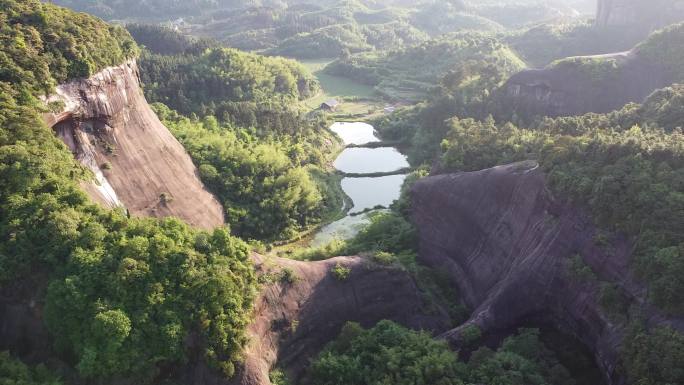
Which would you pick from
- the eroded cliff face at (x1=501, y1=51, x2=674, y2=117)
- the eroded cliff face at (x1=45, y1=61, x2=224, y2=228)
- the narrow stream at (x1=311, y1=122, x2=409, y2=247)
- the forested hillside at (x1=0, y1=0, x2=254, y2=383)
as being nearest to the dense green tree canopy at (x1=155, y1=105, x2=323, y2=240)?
the eroded cliff face at (x1=45, y1=61, x2=224, y2=228)

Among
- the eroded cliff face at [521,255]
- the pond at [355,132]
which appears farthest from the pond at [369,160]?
the eroded cliff face at [521,255]

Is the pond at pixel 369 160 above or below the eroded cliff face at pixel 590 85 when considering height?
below

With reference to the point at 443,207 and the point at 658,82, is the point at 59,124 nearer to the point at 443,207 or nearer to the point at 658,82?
the point at 443,207

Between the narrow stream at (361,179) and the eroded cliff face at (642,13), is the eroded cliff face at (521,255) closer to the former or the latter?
the narrow stream at (361,179)

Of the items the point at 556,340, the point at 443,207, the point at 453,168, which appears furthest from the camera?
the point at 453,168

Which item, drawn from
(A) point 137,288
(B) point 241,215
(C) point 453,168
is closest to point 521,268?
(C) point 453,168
